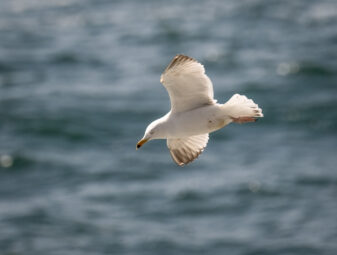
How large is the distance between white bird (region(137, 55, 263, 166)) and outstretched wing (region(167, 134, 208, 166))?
1.51 ft

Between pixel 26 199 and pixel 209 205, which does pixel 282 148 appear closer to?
pixel 209 205

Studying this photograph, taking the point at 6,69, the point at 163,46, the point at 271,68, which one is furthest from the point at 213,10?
the point at 6,69

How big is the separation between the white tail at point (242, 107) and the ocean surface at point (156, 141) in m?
19.0

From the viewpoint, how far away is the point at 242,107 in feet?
33.0

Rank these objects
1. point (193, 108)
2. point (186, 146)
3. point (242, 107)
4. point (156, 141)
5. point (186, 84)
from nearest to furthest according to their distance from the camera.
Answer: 1. point (242, 107)
2. point (186, 84)
3. point (193, 108)
4. point (186, 146)
5. point (156, 141)

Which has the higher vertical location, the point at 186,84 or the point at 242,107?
the point at 186,84

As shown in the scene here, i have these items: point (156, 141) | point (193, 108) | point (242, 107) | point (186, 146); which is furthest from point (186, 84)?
point (156, 141)

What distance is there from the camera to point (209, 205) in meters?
32.0

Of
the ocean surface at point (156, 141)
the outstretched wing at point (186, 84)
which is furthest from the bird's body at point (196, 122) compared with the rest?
the ocean surface at point (156, 141)

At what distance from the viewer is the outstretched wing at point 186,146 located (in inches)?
437

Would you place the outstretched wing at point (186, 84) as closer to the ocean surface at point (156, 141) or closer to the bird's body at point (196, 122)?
the bird's body at point (196, 122)

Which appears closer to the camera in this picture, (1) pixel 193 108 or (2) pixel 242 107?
(2) pixel 242 107

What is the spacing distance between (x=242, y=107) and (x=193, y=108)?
83 cm

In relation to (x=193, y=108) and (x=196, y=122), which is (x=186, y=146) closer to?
(x=193, y=108)
